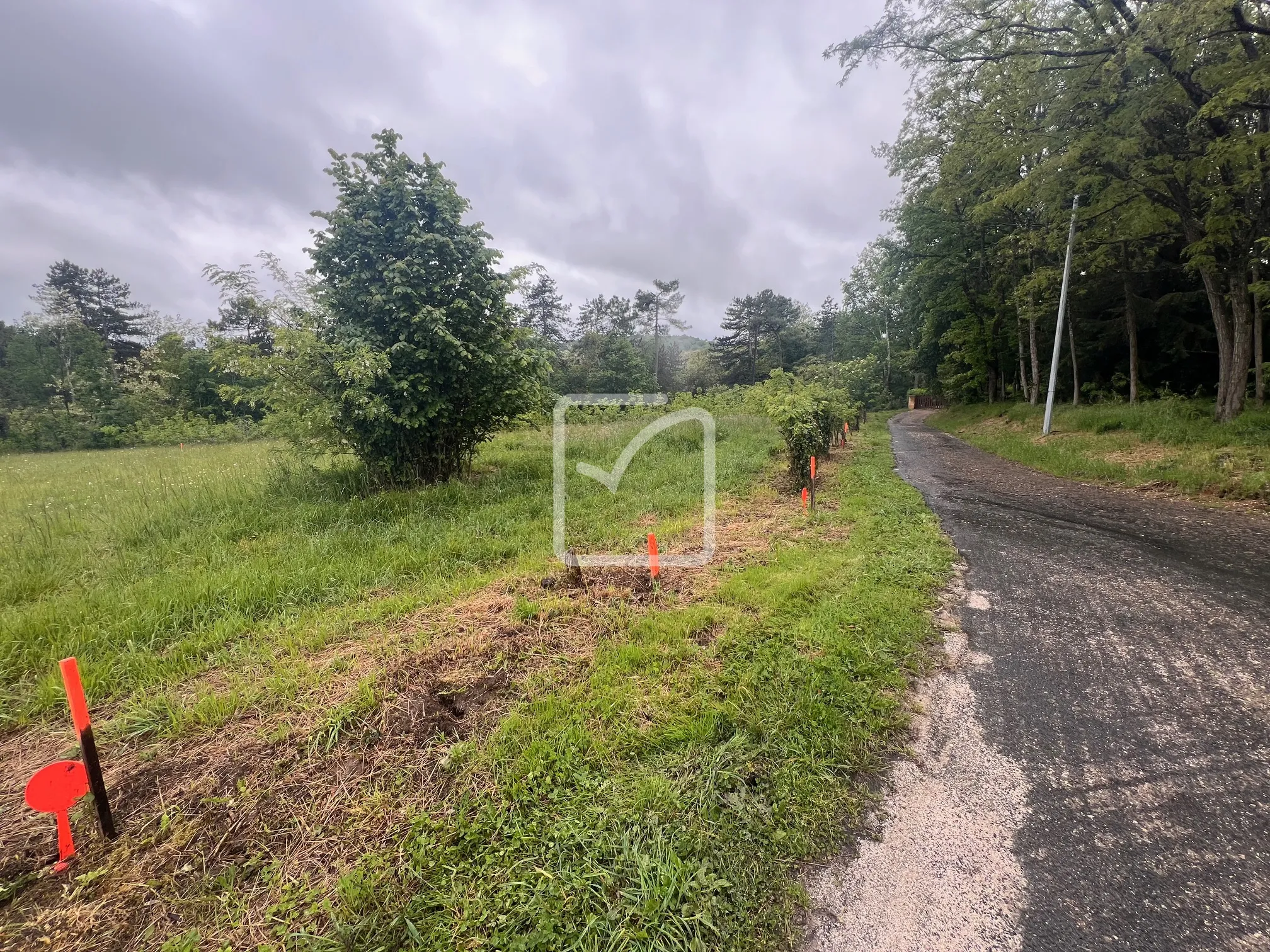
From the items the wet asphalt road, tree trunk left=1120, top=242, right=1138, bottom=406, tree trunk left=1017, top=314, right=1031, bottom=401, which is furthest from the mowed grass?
tree trunk left=1017, top=314, right=1031, bottom=401

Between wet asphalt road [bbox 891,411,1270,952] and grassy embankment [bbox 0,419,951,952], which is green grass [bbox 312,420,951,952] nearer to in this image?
grassy embankment [bbox 0,419,951,952]

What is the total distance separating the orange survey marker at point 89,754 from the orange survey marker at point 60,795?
0.13 feet

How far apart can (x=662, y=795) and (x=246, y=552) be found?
517cm

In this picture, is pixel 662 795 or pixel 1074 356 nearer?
pixel 662 795

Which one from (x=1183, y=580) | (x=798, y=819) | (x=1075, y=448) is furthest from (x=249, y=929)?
(x=1075, y=448)

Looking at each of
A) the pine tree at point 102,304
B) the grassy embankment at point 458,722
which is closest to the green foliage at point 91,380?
the pine tree at point 102,304

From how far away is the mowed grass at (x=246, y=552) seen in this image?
3.25 m

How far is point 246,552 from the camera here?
16.3 ft

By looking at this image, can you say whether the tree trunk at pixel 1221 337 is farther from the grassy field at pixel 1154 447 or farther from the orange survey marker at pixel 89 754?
the orange survey marker at pixel 89 754

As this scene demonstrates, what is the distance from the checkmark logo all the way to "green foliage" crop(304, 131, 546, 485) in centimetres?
197

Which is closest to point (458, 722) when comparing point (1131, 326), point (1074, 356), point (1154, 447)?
point (1154, 447)

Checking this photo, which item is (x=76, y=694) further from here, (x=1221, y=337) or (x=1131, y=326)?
(x=1131, y=326)

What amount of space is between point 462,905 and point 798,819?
1.39m

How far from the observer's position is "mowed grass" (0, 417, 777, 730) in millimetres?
3252
